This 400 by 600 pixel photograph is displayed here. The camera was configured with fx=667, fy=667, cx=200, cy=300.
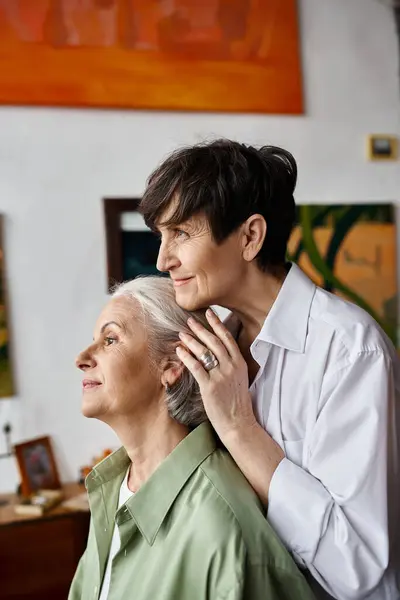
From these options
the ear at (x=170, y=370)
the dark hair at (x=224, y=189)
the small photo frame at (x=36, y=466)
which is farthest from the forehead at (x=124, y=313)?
the small photo frame at (x=36, y=466)

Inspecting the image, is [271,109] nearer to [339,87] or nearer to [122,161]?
[339,87]

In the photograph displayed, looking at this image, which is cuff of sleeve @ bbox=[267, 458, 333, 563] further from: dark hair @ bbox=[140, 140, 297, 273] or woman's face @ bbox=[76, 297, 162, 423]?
dark hair @ bbox=[140, 140, 297, 273]

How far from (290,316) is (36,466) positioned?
80.9 inches

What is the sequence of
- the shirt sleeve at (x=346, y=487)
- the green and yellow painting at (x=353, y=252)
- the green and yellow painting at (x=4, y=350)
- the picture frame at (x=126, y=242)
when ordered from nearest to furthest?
the shirt sleeve at (x=346, y=487)
the green and yellow painting at (x=4, y=350)
the picture frame at (x=126, y=242)
the green and yellow painting at (x=353, y=252)

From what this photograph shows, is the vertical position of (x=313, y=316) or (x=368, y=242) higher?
(x=368, y=242)

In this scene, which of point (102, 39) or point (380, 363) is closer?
point (380, 363)

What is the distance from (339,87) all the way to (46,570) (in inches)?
115

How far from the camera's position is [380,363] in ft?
4.77

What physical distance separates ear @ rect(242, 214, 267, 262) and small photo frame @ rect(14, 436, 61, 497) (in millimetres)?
1970

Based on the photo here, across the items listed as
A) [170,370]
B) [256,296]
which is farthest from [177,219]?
[170,370]

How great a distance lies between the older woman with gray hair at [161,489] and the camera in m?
1.44

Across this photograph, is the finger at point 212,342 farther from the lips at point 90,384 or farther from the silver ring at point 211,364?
the lips at point 90,384

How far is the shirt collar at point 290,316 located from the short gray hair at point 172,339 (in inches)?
8.1

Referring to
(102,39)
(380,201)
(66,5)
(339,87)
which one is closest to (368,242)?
(380,201)
